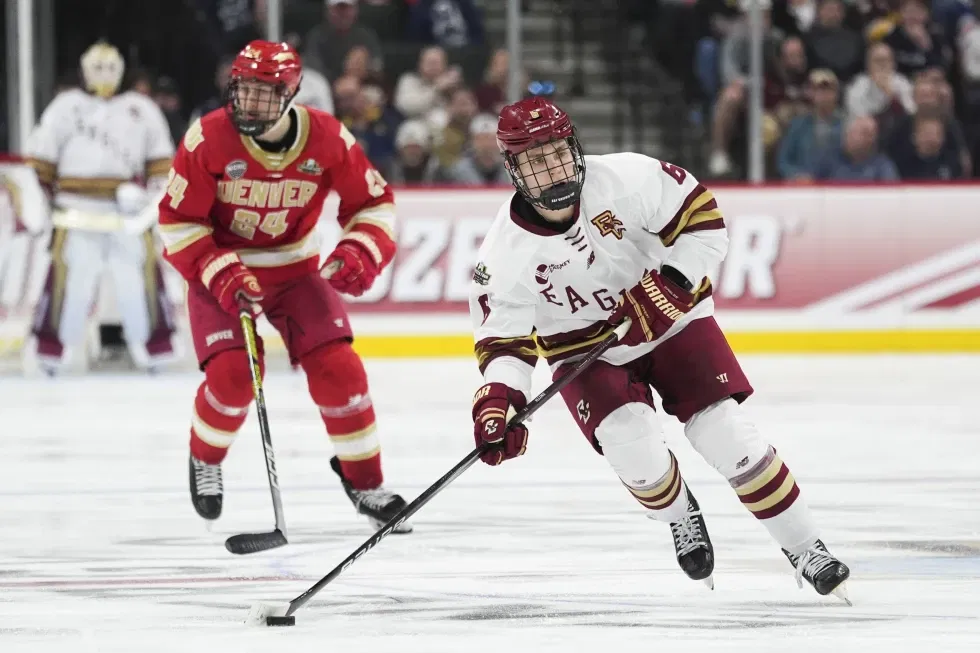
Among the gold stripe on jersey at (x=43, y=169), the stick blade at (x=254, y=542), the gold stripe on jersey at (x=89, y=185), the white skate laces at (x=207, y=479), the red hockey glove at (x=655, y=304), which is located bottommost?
the gold stripe on jersey at (x=89, y=185)

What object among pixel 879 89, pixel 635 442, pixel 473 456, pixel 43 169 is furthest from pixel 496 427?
pixel 879 89

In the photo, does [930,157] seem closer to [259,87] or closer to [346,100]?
[346,100]

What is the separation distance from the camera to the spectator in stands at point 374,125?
28.5 feet

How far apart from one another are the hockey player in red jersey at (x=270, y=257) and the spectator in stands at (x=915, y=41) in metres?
5.30

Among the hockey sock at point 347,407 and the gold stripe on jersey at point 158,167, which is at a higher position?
the hockey sock at point 347,407

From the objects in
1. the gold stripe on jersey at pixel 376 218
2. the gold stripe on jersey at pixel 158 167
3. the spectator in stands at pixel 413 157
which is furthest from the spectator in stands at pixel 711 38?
the gold stripe on jersey at pixel 376 218

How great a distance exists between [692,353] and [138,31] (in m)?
6.21

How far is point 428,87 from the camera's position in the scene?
29.5 feet

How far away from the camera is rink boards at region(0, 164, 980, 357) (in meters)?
8.32

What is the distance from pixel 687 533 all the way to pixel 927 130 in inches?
223

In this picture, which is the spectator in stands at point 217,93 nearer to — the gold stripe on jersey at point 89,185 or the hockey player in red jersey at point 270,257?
the gold stripe on jersey at point 89,185

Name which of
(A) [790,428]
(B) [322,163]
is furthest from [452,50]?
(B) [322,163]

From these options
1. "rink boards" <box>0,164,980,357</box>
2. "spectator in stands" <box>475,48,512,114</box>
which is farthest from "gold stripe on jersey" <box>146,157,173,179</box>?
"spectator in stands" <box>475,48,512,114</box>

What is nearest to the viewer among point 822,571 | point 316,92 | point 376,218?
point 822,571
